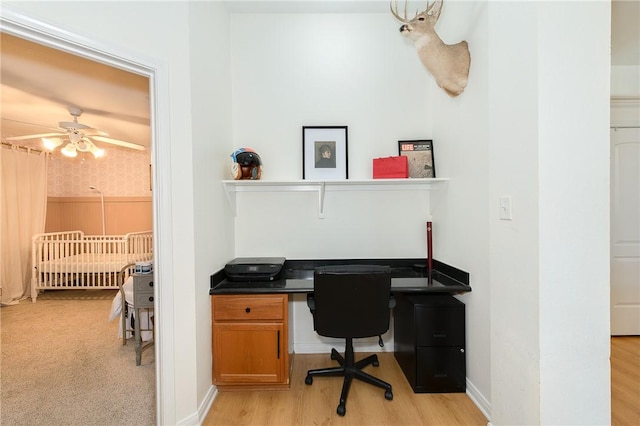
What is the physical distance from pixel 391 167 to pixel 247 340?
1702mm

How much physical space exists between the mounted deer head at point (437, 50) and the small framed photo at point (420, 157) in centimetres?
48

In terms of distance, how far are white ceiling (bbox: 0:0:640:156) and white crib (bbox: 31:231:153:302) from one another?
1724 millimetres

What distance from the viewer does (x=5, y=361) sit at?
2301mm

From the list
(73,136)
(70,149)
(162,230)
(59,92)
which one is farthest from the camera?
(70,149)

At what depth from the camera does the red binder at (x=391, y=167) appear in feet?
7.00

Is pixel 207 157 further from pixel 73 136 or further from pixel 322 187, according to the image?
pixel 73 136

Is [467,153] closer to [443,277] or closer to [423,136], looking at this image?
[423,136]

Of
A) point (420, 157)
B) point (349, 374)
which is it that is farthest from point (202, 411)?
point (420, 157)

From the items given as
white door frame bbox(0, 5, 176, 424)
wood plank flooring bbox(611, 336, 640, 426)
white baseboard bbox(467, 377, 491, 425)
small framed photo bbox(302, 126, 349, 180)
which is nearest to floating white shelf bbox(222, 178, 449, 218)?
small framed photo bbox(302, 126, 349, 180)

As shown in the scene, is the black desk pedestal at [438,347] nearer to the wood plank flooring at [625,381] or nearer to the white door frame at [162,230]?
the wood plank flooring at [625,381]

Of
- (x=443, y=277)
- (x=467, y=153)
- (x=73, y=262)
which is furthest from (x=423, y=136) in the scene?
(x=73, y=262)

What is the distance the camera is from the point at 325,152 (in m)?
2.32

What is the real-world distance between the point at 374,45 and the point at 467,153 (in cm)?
132

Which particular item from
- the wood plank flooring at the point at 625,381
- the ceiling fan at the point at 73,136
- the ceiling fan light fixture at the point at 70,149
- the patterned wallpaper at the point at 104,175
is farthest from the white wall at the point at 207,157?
the patterned wallpaper at the point at 104,175
